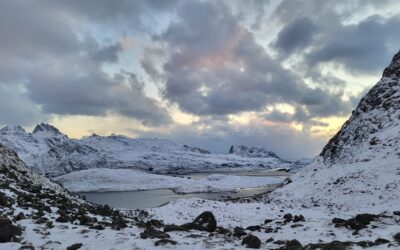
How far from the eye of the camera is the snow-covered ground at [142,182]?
133m

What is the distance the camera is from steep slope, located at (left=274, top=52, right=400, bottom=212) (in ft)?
148

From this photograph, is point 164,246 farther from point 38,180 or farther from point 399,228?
point 38,180

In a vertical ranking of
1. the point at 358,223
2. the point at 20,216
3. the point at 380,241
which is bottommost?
the point at 380,241

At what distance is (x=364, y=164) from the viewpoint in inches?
2127

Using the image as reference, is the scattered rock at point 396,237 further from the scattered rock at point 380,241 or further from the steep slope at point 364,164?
the steep slope at point 364,164

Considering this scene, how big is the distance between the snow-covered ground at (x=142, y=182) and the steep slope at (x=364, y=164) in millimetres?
58041

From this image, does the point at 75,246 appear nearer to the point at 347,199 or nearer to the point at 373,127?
the point at 347,199

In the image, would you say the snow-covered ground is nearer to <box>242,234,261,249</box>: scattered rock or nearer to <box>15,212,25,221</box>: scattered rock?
<box>15,212,25,221</box>: scattered rock

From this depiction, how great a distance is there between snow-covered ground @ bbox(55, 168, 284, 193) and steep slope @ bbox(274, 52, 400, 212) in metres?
58.0

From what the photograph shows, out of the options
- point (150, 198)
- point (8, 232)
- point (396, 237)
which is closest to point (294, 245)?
point (396, 237)

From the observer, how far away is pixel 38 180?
141 ft

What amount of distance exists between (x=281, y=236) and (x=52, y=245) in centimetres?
869

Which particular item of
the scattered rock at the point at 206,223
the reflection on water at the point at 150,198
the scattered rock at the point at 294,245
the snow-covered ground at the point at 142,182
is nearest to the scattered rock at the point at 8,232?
the scattered rock at the point at 206,223

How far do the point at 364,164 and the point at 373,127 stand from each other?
476 inches
